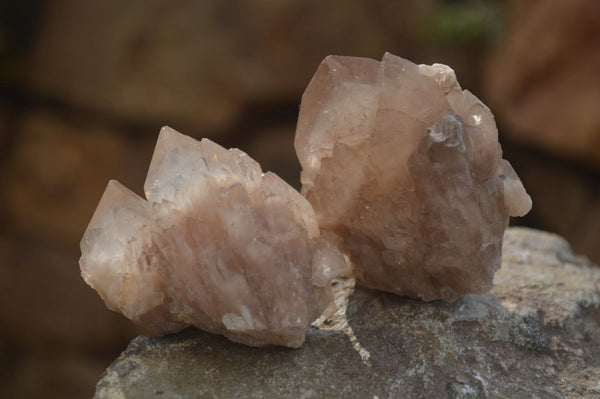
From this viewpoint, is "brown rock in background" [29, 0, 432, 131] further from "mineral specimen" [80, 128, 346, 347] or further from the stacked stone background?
"mineral specimen" [80, 128, 346, 347]

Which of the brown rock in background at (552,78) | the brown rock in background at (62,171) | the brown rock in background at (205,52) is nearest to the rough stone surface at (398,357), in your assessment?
the brown rock in background at (552,78)

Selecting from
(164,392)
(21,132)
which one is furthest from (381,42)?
(164,392)

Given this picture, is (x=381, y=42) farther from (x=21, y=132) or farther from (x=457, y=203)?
(x=457, y=203)

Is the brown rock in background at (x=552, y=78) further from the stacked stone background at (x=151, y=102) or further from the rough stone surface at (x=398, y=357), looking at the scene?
the rough stone surface at (x=398, y=357)

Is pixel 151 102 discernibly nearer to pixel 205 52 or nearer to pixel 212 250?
pixel 205 52

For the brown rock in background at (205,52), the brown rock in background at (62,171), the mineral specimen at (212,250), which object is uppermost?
the brown rock in background at (205,52)

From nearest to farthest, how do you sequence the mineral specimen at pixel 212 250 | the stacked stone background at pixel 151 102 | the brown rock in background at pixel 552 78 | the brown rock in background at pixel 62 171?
the mineral specimen at pixel 212 250
the brown rock in background at pixel 552 78
the stacked stone background at pixel 151 102
the brown rock in background at pixel 62 171

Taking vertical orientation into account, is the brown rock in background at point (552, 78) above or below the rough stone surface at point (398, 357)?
above
